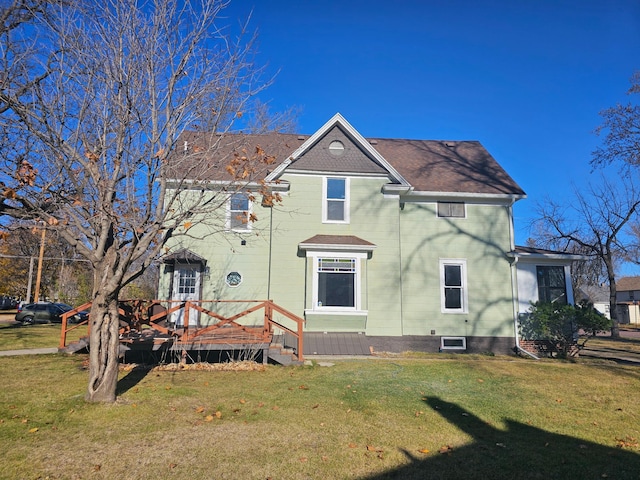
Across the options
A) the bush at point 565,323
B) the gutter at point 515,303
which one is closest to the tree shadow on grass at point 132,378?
the gutter at point 515,303

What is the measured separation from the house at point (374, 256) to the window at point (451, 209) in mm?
38

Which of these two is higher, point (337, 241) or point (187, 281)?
point (337, 241)

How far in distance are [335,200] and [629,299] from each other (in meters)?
80.1

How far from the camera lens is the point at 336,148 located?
1486cm

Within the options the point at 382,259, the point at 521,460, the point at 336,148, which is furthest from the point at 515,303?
the point at 521,460

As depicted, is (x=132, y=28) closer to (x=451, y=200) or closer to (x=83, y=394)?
(x=83, y=394)

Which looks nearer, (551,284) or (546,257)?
(546,257)

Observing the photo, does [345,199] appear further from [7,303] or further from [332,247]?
[7,303]

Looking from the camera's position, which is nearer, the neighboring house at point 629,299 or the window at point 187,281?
the window at point 187,281

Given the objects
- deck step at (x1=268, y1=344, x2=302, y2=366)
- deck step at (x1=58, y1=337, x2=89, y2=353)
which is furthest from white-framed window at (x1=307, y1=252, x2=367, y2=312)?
deck step at (x1=58, y1=337, x2=89, y2=353)

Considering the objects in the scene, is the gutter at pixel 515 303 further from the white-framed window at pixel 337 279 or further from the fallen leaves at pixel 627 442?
the fallen leaves at pixel 627 442

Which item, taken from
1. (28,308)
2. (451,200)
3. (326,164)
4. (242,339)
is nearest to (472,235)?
(451,200)

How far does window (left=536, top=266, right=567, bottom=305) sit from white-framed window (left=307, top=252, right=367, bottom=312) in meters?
7.08

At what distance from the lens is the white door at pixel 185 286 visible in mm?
13617
